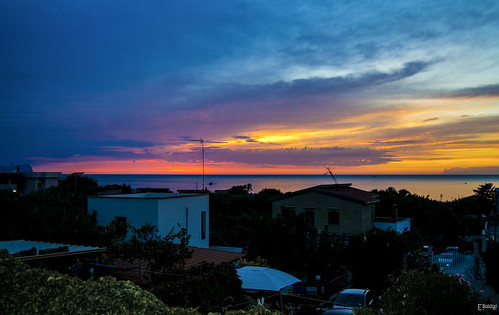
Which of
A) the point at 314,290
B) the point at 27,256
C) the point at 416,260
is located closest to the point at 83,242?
the point at 27,256

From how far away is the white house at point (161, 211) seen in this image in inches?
806

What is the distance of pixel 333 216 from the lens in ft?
105

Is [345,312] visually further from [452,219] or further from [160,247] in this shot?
[452,219]

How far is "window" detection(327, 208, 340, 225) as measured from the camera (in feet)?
105

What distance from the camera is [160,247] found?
13.0 m

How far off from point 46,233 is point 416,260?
75.8ft

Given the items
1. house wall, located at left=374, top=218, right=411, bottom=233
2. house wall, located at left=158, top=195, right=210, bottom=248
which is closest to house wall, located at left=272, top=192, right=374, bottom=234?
house wall, located at left=374, top=218, right=411, bottom=233

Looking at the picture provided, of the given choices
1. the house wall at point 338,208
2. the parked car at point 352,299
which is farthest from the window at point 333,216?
the parked car at point 352,299

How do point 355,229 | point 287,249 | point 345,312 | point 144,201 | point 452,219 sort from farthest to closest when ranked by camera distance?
point 452,219
point 355,229
point 287,249
point 144,201
point 345,312

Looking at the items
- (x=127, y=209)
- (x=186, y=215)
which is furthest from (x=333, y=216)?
(x=127, y=209)

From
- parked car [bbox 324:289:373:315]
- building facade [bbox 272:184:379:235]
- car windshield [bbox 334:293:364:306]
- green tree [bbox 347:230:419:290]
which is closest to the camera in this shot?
parked car [bbox 324:289:373:315]

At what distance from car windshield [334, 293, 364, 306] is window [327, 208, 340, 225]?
16381 mm

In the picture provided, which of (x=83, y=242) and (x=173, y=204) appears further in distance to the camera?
(x=173, y=204)

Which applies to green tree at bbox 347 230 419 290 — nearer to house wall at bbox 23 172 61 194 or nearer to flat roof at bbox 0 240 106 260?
flat roof at bbox 0 240 106 260
